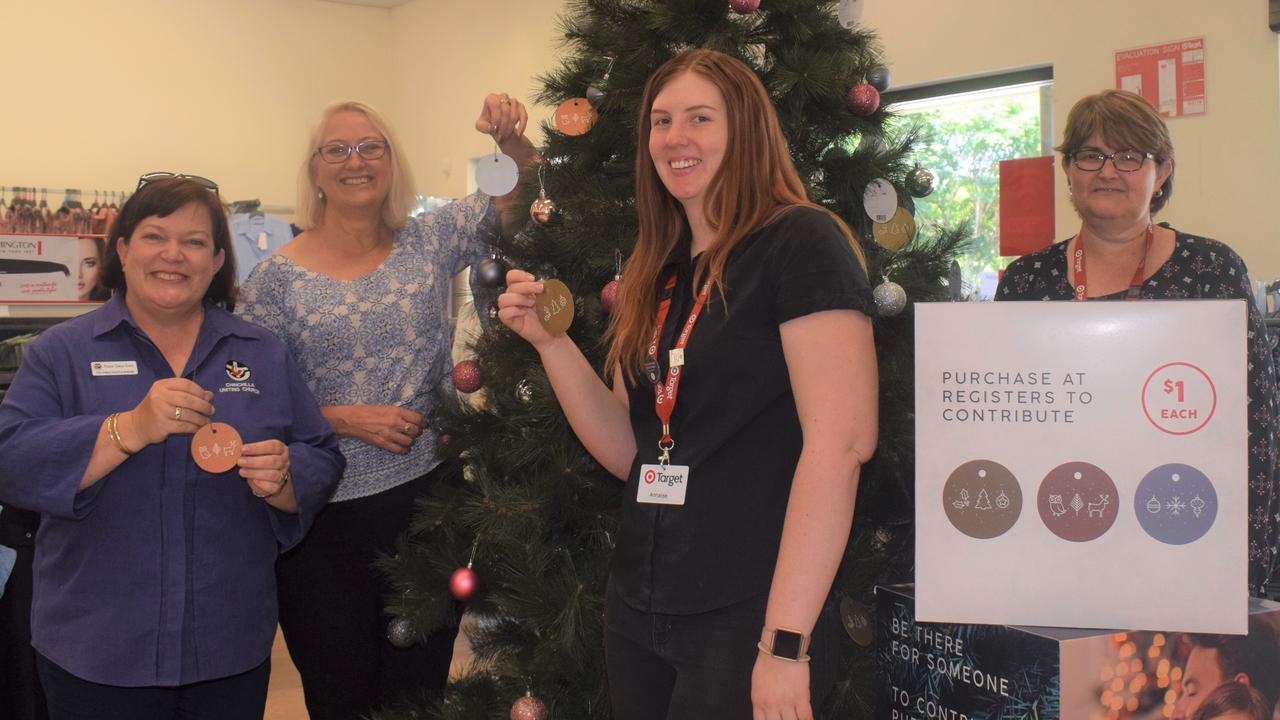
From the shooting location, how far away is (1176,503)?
1.49 metres

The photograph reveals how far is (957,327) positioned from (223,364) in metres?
1.34

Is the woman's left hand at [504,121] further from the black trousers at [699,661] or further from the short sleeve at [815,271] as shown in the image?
the black trousers at [699,661]

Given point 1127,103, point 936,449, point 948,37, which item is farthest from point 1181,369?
point 948,37

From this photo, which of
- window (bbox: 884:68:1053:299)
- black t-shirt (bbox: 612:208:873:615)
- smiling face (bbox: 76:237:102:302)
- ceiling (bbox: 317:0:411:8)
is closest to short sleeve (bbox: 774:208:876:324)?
black t-shirt (bbox: 612:208:873:615)

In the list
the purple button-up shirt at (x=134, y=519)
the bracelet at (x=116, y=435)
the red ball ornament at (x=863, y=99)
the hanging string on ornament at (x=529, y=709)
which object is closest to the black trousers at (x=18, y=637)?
the purple button-up shirt at (x=134, y=519)

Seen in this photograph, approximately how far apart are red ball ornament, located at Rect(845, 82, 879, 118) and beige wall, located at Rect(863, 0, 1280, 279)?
245cm

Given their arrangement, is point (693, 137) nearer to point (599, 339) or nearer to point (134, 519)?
point (599, 339)

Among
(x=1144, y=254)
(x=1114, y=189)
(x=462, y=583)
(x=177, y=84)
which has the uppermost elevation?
(x=177, y=84)

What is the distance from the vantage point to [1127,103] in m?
2.08

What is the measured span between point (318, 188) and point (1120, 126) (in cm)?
167

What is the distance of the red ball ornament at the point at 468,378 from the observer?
2.27m

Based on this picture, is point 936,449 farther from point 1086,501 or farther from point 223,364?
point 223,364

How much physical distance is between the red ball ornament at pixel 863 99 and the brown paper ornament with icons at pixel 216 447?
1.28 m

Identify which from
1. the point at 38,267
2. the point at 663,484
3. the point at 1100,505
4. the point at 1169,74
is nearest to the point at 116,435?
the point at 663,484
